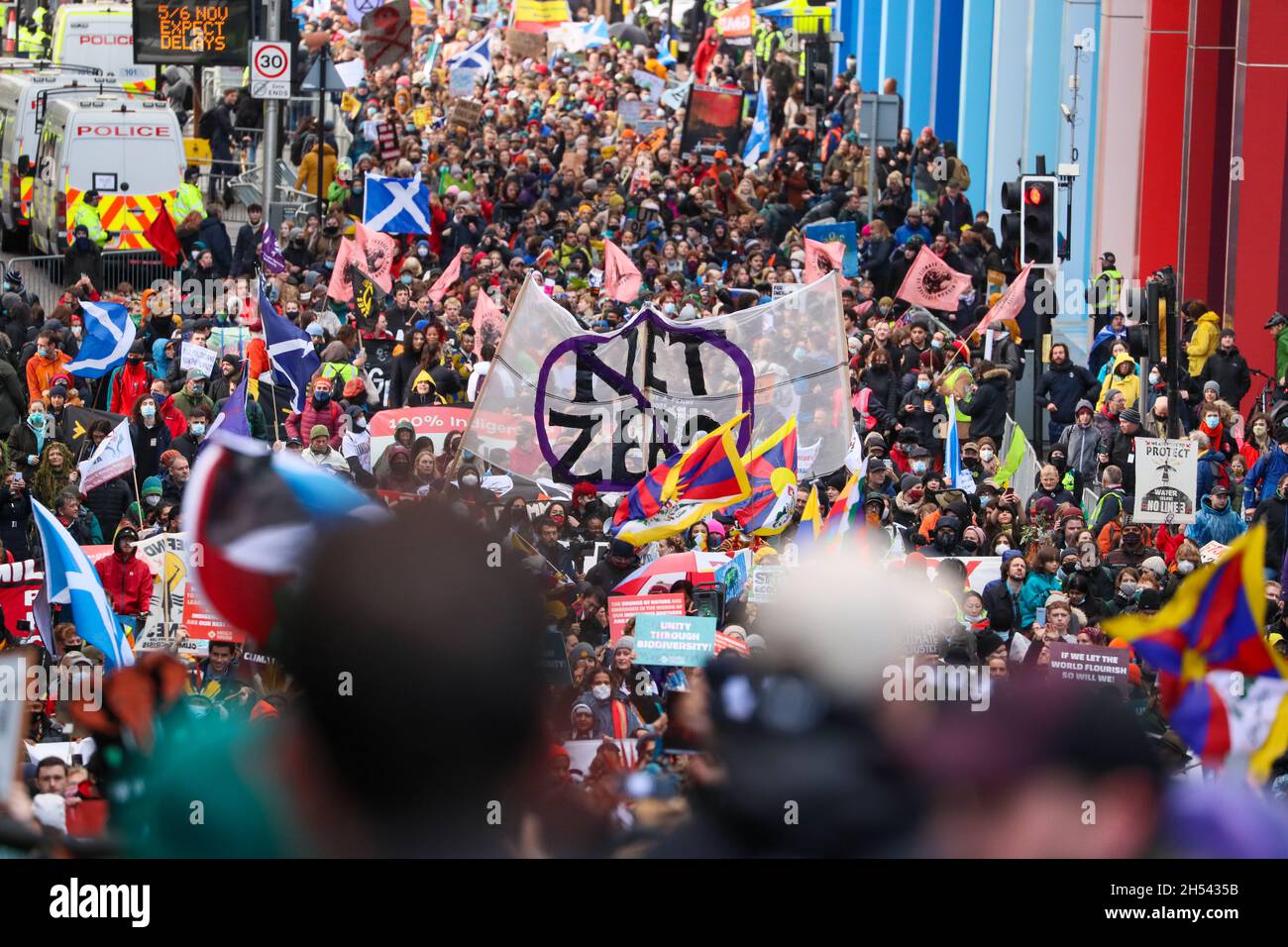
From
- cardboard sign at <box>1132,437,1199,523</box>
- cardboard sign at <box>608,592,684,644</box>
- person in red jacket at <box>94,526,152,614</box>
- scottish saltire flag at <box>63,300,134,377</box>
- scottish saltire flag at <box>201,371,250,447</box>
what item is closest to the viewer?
cardboard sign at <box>608,592,684,644</box>

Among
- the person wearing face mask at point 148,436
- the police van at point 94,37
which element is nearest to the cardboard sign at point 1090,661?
the person wearing face mask at point 148,436

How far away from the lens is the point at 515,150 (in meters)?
30.5

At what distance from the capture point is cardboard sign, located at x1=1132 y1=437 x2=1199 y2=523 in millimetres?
13773

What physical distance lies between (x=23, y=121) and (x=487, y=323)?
10151mm

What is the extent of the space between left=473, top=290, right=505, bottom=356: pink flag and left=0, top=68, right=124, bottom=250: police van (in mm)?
8978

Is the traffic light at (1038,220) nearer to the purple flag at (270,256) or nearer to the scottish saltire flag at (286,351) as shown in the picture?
the scottish saltire flag at (286,351)

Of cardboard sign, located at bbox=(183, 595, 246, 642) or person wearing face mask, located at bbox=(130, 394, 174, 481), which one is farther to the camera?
person wearing face mask, located at bbox=(130, 394, 174, 481)

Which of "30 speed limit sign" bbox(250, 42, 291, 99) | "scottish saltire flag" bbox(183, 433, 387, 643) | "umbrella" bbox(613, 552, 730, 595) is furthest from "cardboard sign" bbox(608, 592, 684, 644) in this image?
"30 speed limit sign" bbox(250, 42, 291, 99)

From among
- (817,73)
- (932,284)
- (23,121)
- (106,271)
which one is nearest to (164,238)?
(106,271)

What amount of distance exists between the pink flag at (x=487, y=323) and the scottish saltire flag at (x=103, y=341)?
2.67 m

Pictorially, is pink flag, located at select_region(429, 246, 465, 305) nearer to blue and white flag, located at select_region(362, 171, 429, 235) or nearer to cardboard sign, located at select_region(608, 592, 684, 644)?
blue and white flag, located at select_region(362, 171, 429, 235)

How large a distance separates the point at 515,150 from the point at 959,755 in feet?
86.6

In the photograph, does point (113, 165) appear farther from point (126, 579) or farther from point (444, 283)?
point (126, 579)
